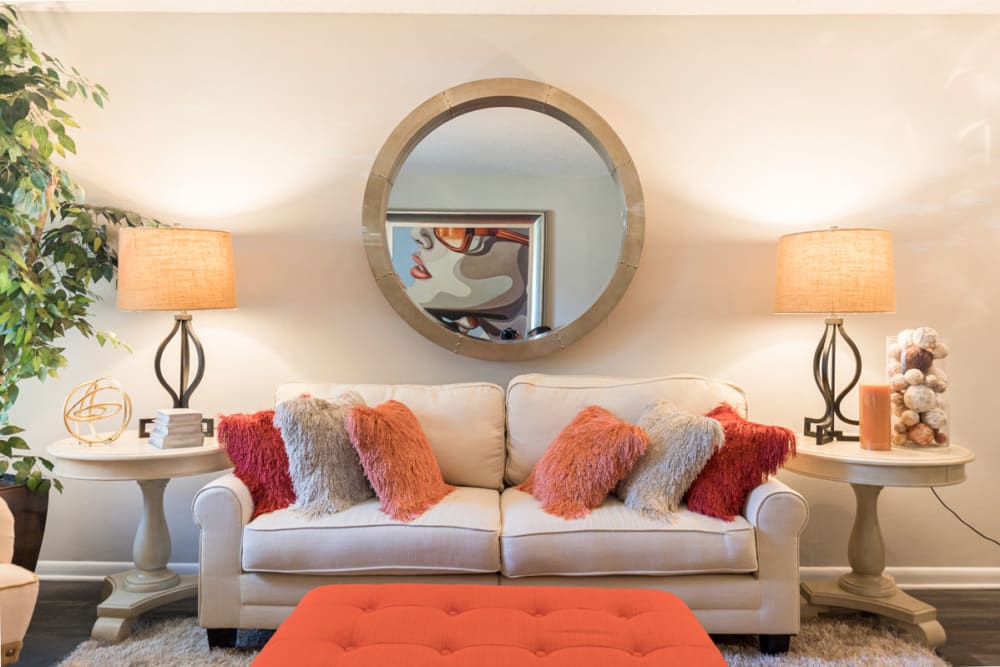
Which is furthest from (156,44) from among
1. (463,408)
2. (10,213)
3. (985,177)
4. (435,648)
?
(985,177)

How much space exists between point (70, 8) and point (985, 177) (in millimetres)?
4025

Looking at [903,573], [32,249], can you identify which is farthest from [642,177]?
[32,249]

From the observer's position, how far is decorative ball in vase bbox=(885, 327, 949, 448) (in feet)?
8.98

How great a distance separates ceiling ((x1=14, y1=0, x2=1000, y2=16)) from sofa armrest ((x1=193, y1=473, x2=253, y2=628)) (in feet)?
6.81

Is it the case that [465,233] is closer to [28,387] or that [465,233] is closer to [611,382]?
[611,382]

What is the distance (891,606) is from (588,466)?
4.09ft

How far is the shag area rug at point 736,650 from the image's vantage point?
2367mm

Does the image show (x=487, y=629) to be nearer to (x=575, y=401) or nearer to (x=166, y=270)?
(x=575, y=401)

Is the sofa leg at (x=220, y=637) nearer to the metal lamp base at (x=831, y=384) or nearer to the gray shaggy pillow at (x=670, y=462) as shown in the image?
the gray shaggy pillow at (x=670, y=462)

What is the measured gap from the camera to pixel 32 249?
Result: 9.41 feet

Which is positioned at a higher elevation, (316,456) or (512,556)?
(316,456)

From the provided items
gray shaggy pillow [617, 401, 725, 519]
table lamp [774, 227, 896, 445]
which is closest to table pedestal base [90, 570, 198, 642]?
gray shaggy pillow [617, 401, 725, 519]

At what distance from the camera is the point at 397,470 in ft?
8.11

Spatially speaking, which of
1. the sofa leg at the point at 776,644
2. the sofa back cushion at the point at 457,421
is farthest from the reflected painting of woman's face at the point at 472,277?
the sofa leg at the point at 776,644
